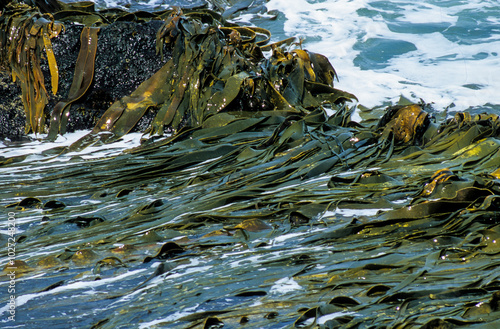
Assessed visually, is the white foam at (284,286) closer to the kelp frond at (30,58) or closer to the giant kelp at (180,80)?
the giant kelp at (180,80)

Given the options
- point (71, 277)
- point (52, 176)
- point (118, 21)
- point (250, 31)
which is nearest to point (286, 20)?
point (250, 31)

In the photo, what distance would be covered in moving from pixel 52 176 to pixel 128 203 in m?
0.68

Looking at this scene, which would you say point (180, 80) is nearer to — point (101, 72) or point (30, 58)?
point (101, 72)

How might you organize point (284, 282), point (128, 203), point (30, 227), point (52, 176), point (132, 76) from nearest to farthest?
1. point (284, 282)
2. point (30, 227)
3. point (128, 203)
4. point (52, 176)
5. point (132, 76)

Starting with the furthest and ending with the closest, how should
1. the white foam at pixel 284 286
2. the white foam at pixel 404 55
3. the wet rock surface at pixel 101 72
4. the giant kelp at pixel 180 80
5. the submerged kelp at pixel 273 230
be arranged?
the white foam at pixel 404 55, the wet rock surface at pixel 101 72, the giant kelp at pixel 180 80, the white foam at pixel 284 286, the submerged kelp at pixel 273 230

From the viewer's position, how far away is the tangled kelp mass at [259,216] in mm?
1737

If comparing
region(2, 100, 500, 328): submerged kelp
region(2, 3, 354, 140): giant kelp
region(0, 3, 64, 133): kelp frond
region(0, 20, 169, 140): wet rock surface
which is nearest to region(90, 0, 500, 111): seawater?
region(2, 3, 354, 140): giant kelp

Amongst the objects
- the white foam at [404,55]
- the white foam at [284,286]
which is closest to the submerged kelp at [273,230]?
the white foam at [284,286]

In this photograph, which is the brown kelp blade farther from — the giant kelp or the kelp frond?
the kelp frond

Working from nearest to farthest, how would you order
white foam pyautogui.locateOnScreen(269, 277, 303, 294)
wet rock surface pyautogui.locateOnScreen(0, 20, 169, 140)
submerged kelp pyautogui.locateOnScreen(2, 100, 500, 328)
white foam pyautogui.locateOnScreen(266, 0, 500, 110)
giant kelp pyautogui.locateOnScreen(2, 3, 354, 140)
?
submerged kelp pyautogui.locateOnScreen(2, 100, 500, 328)
white foam pyautogui.locateOnScreen(269, 277, 303, 294)
giant kelp pyautogui.locateOnScreen(2, 3, 354, 140)
wet rock surface pyautogui.locateOnScreen(0, 20, 169, 140)
white foam pyautogui.locateOnScreen(266, 0, 500, 110)

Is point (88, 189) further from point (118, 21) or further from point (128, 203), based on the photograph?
point (118, 21)

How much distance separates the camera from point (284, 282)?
1.89 m

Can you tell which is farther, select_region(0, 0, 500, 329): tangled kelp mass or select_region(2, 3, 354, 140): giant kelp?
select_region(2, 3, 354, 140): giant kelp

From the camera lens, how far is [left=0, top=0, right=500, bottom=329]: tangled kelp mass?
1.74 m
